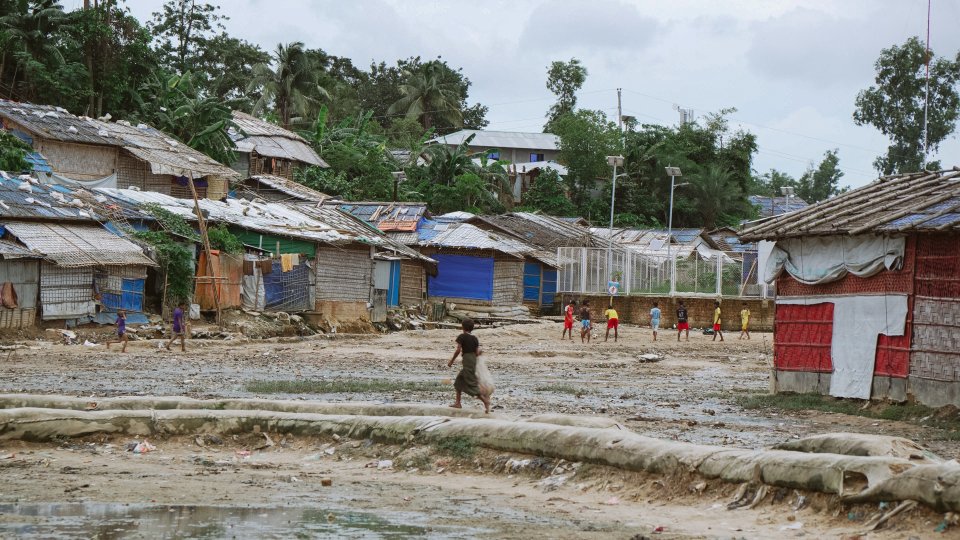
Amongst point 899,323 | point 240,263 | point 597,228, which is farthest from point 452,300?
point 899,323

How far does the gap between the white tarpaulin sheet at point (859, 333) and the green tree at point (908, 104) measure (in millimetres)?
44002

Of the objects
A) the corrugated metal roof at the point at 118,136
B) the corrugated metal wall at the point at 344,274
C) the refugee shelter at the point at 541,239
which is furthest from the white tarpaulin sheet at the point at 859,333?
the refugee shelter at the point at 541,239

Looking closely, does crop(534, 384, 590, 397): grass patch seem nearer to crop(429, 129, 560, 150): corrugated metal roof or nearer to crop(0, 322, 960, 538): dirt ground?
crop(0, 322, 960, 538): dirt ground

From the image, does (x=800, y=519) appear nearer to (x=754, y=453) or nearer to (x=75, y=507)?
(x=754, y=453)

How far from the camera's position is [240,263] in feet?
109

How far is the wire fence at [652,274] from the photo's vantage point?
140ft

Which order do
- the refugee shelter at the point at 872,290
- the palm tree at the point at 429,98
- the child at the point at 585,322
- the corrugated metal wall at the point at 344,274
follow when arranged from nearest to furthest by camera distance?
the refugee shelter at the point at 872,290 < the child at the point at 585,322 < the corrugated metal wall at the point at 344,274 < the palm tree at the point at 429,98

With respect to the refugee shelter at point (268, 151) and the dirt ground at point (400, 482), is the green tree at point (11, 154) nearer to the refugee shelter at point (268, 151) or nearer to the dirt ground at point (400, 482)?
the dirt ground at point (400, 482)

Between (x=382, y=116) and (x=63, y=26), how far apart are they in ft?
122

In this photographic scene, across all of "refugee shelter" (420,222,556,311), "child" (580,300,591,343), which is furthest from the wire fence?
"child" (580,300,591,343)

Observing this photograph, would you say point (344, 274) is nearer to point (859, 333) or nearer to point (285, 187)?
point (285, 187)

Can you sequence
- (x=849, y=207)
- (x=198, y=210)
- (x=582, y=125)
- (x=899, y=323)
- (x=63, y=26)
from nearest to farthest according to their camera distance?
(x=899, y=323) → (x=849, y=207) → (x=198, y=210) → (x=63, y=26) → (x=582, y=125)

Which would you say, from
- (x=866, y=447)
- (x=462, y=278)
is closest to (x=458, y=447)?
(x=866, y=447)

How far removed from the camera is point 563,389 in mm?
19359
